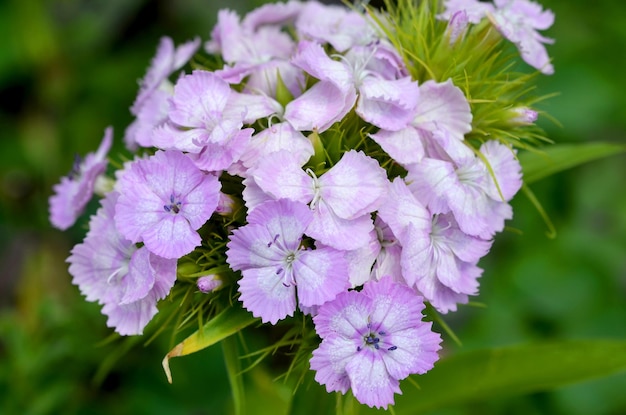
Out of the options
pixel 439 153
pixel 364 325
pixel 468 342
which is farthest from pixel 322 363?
pixel 468 342

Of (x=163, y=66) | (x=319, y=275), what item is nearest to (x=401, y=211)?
(x=319, y=275)

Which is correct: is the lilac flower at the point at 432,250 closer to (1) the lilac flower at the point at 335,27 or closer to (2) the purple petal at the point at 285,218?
(2) the purple petal at the point at 285,218

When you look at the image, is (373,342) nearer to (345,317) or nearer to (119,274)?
(345,317)

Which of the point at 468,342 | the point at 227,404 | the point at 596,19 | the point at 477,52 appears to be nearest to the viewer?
the point at 477,52

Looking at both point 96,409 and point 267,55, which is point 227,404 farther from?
point 267,55

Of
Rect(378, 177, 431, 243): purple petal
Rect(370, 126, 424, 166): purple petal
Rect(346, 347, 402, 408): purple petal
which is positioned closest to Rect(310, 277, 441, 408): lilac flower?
Rect(346, 347, 402, 408): purple petal
